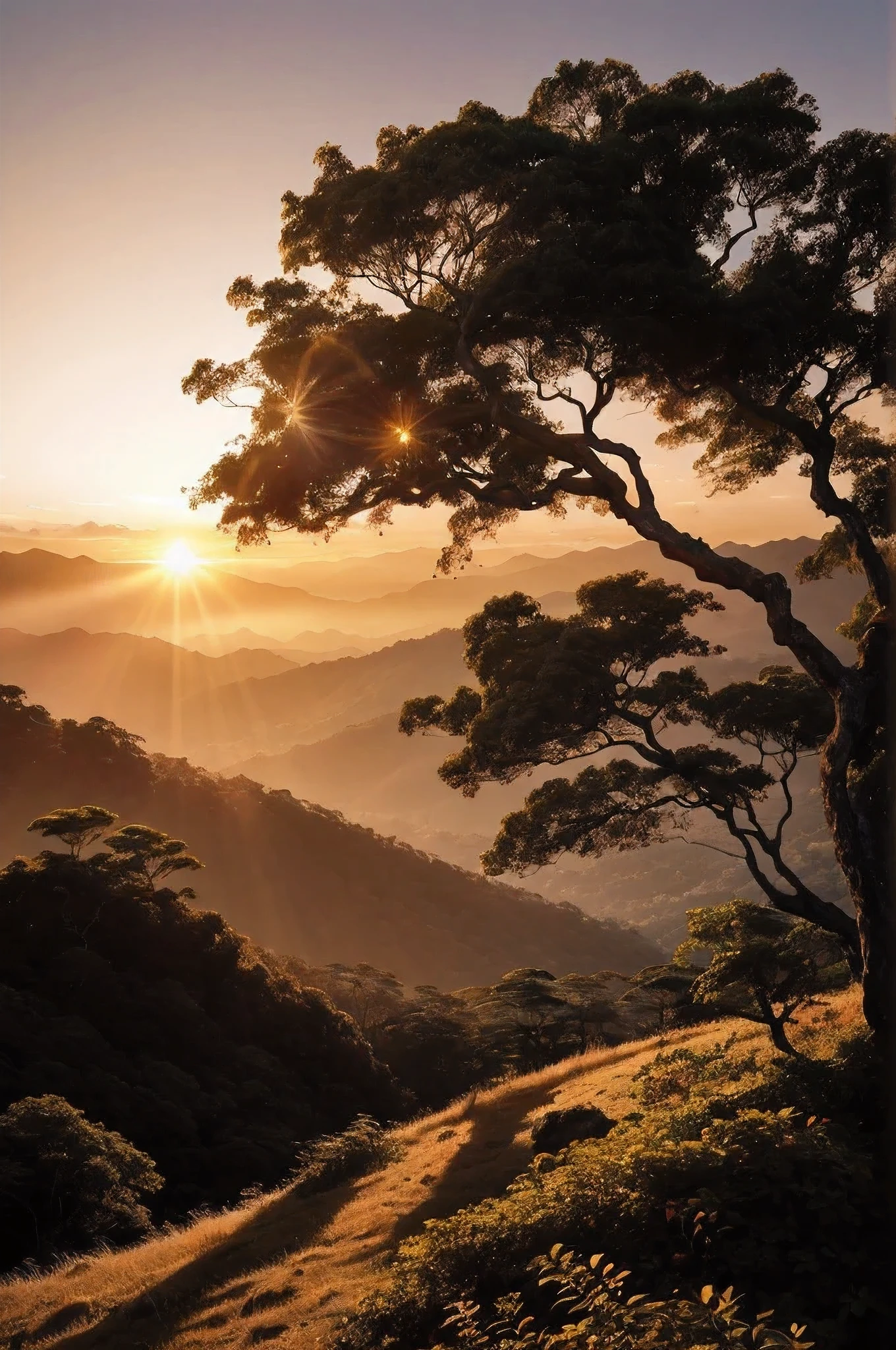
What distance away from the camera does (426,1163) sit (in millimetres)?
15219

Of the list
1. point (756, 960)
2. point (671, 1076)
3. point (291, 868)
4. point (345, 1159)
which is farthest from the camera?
point (291, 868)

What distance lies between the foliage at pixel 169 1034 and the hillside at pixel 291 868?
58628 mm

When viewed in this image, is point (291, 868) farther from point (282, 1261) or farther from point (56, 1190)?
point (282, 1261)

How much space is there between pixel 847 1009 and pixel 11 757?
89906 millimetres

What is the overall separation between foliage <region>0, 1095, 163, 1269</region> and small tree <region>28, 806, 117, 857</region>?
2052cm

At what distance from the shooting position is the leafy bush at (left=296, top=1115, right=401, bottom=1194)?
16234 mm

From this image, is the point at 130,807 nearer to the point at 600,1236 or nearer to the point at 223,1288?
the point at 223,1288

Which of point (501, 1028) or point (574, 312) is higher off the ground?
point (574, 312)

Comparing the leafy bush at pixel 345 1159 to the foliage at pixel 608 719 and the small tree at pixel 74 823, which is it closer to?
the foliage at pixel 608 719

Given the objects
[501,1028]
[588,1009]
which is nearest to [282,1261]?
[588,1009]

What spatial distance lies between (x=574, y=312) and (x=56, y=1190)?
793 inches

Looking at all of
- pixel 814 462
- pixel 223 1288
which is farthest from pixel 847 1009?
pixel 223 1288

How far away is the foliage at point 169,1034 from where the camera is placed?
2427 centimetres

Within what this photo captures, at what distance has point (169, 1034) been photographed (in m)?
30.6
